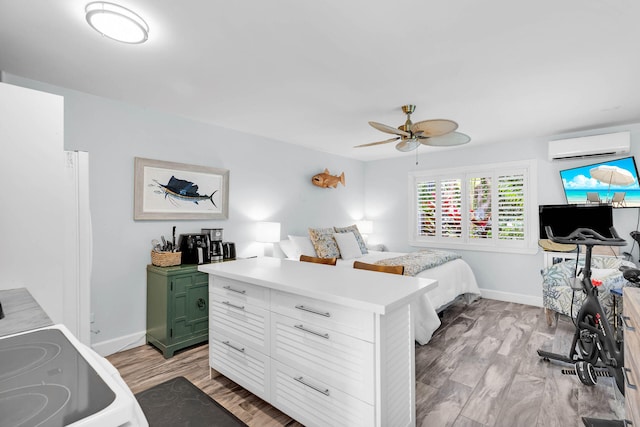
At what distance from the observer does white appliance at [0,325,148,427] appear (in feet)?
1.81

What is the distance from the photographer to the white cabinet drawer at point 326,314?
144 cm

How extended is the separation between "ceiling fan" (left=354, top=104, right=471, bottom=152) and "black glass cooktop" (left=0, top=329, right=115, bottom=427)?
2.42 m

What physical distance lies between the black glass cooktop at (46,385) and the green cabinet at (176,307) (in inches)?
79.8

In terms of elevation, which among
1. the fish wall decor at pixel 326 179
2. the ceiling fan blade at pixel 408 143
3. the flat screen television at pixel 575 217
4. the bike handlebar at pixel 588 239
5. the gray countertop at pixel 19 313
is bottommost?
the gray countertop at pixel 19 313

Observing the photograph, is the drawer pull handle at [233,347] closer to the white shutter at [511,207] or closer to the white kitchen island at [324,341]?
the white kitchen island at [324,341]

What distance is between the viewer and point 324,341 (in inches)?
63.0

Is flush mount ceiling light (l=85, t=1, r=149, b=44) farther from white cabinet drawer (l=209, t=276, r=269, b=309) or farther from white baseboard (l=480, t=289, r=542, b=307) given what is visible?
white baseboard (l=480, t=289, r=542, b=307)

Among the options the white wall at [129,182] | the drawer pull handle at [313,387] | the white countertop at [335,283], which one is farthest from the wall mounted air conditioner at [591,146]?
the drawer pull handle at [313,387]

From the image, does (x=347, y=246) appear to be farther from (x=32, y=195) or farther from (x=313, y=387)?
(x=32, y=195)

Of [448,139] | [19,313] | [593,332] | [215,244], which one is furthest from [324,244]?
[19,313]

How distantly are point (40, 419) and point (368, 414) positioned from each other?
1.30 m

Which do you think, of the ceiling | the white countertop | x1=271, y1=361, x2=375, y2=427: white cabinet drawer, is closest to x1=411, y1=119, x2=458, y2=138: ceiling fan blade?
the ceiling

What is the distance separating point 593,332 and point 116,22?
3691 mm

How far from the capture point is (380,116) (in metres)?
3.28
